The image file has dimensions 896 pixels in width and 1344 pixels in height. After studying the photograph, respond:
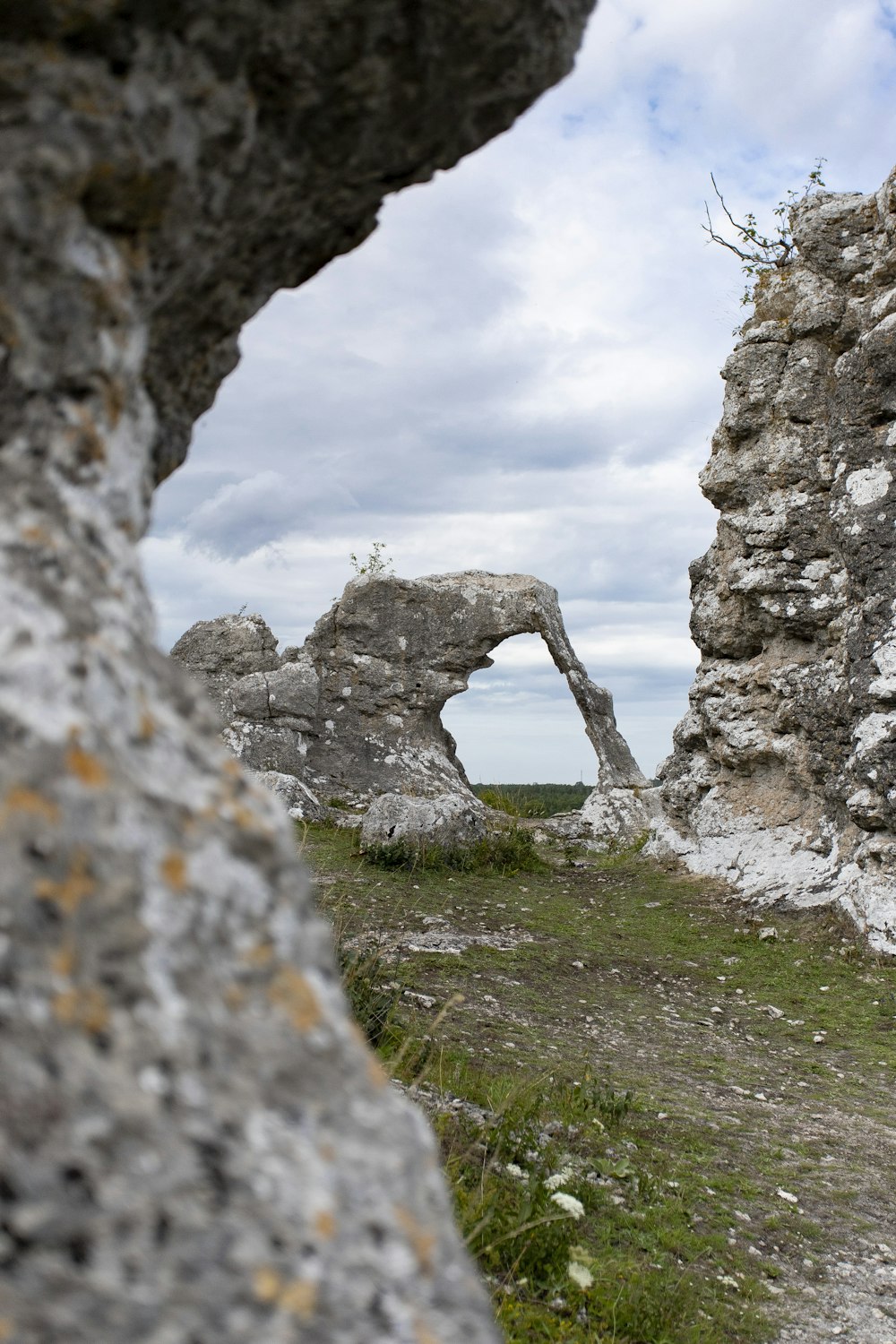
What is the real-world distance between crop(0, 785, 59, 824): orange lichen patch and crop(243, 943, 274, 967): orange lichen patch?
0.30 m

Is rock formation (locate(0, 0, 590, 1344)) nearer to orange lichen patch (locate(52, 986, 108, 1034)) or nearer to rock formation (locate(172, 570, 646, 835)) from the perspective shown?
orange lichen patch (locate(52, 986, 108, 1034))

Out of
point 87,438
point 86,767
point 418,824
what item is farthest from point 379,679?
point 86,767

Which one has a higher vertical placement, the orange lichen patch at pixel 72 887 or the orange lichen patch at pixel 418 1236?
the orange lichen patch at pixel 72 887

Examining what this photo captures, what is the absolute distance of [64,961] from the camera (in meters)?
1.12

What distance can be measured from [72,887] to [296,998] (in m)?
0.33

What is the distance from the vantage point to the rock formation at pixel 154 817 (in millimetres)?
1092

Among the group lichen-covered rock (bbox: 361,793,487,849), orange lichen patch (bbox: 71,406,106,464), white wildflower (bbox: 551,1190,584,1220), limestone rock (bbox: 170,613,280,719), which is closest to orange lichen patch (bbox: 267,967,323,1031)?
orange lichen patch (bbox: 71,406,106,464)

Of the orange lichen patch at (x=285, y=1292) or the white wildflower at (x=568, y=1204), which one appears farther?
the white wildflower at (x=568, y=1204)

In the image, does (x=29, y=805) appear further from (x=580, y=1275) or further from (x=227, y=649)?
(x=227, y=649)

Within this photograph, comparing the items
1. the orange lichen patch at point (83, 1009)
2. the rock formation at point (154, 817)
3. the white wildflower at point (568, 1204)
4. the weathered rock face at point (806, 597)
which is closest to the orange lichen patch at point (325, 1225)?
the rock formation at point (154, 817)

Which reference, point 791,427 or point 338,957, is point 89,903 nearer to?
point 338,957

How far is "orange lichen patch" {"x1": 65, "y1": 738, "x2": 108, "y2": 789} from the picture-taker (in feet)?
3.88

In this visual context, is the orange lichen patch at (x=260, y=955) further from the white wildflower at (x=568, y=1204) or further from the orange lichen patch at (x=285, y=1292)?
the white wildflower at (x=568, y=1204)

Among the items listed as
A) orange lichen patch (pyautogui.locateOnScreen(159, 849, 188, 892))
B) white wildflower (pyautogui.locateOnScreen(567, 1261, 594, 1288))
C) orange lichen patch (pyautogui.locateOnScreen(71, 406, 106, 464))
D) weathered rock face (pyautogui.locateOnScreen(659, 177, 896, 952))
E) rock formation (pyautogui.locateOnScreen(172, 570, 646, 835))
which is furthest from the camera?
rock formation (pyautogui.locateOnScreen(172, 570, 646, 835))
